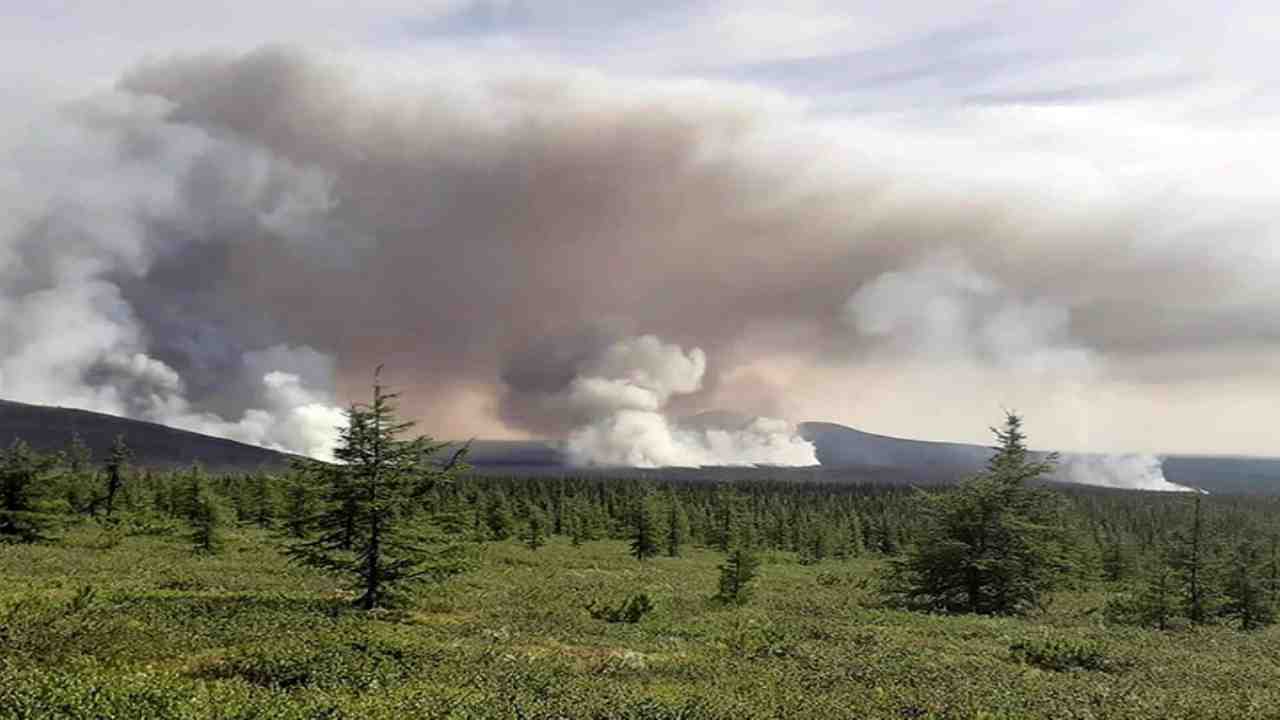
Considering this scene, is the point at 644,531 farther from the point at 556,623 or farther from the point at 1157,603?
the point at 556,623

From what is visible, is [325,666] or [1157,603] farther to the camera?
[1157,603]

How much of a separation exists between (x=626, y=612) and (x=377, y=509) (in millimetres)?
10830

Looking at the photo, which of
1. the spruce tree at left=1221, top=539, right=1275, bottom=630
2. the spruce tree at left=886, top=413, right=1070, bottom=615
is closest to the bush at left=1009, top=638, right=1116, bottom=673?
the spruce tree at left=886, top=413, right=1070, bottom=615

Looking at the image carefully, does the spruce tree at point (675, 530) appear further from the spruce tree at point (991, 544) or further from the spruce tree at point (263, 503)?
the spruce tree at point (991, 544)

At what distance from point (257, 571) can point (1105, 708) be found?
39.8m

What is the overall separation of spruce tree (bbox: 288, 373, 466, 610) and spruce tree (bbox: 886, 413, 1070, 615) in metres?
→ 25.3

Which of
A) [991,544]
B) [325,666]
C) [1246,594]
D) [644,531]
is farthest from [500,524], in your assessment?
[325,666]

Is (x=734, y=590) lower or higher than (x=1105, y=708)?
lower

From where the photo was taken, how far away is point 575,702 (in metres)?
14.2

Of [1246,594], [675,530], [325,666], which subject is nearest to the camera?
[325,666]

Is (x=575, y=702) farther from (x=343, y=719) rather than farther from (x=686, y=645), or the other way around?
(x=686, y=645)

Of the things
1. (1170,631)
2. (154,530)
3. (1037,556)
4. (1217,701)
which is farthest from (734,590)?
(154,530)

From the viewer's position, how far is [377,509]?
26328 millimetres

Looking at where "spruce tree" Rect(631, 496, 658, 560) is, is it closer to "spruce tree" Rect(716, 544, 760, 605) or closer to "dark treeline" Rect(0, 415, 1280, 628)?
"dark treeline" Rect(0, 415, 1280, 628)
